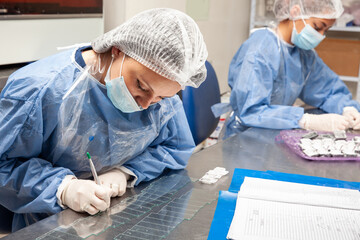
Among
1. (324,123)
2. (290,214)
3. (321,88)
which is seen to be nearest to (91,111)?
(290,214)

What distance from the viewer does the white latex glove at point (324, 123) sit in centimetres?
190

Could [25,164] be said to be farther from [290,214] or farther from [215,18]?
[215,18]

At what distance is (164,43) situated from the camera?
41.4 inches

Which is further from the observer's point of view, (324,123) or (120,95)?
(324,123)

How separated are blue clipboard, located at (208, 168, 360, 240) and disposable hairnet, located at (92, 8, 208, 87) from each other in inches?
13.4

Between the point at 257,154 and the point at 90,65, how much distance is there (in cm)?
73

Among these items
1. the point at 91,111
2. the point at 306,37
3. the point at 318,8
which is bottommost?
the point at 91,111

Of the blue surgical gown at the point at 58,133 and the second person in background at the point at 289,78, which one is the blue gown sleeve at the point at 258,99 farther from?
the blue surgical gown at the point at 58,133

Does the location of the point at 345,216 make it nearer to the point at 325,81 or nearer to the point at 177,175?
the point at 177,175

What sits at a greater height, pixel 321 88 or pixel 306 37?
pixel 306 37

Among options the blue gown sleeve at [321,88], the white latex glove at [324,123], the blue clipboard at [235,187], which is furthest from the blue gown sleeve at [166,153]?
the blue gown sleeve at [321,88]

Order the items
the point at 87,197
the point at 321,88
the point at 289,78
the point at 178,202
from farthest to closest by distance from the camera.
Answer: the point at 321,88, the point at 289,78, the point at 178,202, the point at 87,197

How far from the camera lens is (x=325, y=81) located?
8.06 feet

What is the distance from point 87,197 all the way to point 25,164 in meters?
0.22
